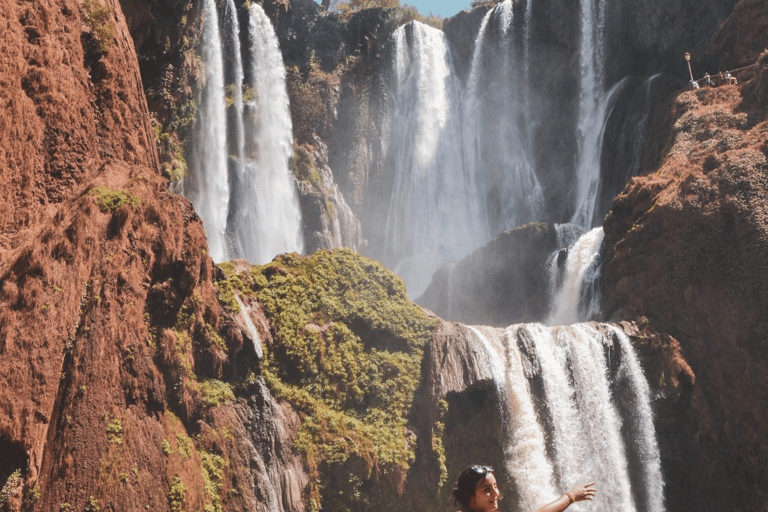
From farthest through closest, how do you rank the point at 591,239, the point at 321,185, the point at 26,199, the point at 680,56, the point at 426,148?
the point at 426,148 < the point at 321,185 < the point at 680,56 < the point at 591,239 < the point at 26,199

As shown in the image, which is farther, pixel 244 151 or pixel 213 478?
pixel 244 151

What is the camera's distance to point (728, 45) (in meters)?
26.6

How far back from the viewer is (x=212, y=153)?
104 feet

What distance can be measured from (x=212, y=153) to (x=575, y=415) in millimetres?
20731

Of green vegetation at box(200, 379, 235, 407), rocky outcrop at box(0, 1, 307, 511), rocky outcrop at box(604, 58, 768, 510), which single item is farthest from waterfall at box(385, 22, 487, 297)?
rocky outcrop at box(0, 1, 307, 511)

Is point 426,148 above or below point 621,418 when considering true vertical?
above

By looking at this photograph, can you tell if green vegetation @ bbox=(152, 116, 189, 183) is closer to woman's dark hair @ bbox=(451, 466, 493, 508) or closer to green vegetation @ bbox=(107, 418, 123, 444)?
green vegetation @ bbox=(107, 418, 123, 444)

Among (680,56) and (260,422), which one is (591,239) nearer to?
(680,56)

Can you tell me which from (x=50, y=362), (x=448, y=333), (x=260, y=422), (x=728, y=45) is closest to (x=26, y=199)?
(x=50, y=362)

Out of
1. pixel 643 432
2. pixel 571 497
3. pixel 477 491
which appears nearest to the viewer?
pixel 477 491

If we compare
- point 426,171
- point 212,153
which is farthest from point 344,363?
point 426,171

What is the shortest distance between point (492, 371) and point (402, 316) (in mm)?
3078

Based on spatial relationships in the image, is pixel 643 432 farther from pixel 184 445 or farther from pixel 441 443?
pixel 184 445

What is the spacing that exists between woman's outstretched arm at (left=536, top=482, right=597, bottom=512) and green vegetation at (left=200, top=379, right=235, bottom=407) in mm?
11788
